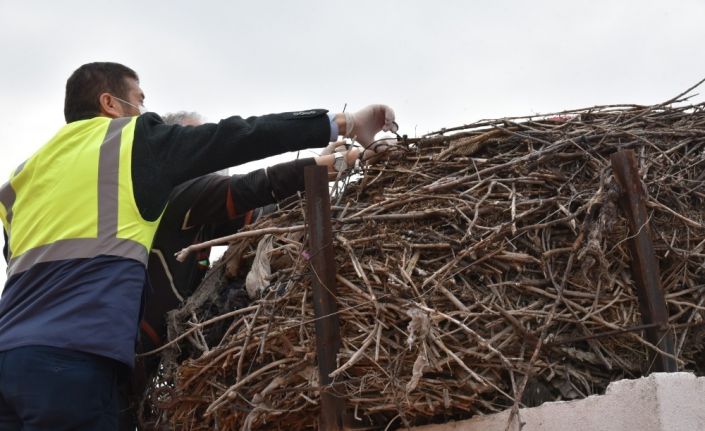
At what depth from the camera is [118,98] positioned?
4.85 metres


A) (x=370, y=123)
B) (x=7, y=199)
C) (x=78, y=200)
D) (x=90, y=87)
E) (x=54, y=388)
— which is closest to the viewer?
(x=54, y=388)

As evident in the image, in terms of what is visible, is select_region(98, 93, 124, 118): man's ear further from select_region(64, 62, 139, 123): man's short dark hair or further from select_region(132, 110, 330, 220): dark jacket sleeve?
select_region(132, 110, 330, 220): dark jacket sleeve

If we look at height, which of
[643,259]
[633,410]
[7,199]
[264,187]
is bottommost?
[633,410]

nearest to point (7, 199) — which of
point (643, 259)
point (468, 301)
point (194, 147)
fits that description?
point (194, 147)

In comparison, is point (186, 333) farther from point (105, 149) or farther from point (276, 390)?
point (105, 149)

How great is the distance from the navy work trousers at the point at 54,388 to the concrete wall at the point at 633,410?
1.48m

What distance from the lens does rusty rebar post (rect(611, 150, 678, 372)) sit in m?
3.71

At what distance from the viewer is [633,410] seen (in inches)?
136

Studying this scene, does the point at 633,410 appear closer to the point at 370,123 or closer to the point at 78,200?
the point at 370,123

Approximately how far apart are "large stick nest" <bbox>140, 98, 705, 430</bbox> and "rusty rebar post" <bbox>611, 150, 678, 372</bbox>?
0.04 meters

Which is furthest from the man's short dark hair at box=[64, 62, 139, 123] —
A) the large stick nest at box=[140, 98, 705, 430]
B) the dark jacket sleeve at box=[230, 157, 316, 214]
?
the large stick nest at box=[140, 98, 705, 430]

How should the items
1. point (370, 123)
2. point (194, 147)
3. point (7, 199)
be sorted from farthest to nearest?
point (370, 123) < point (7, 199) < point (194, 147)

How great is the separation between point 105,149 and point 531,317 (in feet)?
6.05

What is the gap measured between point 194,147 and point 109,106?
0.78 metres
